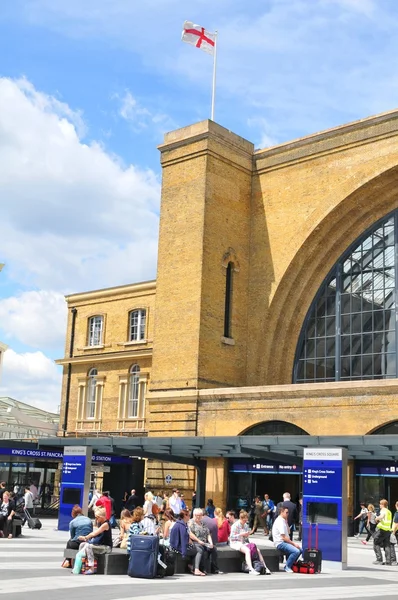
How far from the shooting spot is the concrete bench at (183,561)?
541 inches

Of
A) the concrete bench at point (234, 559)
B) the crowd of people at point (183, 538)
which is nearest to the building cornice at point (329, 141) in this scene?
the crowd of people at point (183, 538)

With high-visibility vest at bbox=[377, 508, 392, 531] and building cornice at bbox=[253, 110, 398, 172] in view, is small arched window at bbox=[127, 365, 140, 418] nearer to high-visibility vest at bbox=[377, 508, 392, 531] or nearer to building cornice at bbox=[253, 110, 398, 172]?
building cornice at bbox=[253, 110, 398, 172]

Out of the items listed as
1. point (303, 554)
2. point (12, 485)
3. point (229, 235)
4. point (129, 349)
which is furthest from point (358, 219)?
point (303, 554)

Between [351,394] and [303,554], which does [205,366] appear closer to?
[351,394]

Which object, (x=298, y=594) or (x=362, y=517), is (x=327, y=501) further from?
(x=362, y=517)

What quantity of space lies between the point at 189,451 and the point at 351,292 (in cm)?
927

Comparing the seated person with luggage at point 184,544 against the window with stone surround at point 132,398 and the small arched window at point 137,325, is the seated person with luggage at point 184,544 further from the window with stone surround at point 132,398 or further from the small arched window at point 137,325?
the small arched window at point 137,325

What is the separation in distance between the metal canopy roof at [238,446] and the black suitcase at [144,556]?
9.16 meters

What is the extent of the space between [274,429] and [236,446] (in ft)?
11.9

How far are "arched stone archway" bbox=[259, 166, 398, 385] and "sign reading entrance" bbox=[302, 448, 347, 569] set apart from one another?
15374 millimetres

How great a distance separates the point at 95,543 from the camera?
14.0 m

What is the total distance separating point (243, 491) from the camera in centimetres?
2967

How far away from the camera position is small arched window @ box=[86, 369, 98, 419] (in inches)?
1646

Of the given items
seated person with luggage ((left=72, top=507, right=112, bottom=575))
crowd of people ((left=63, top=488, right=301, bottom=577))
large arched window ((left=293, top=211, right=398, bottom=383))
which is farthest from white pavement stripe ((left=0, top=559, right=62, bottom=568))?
large arched window ((left=293, top=211, right=398, bottom=383))
